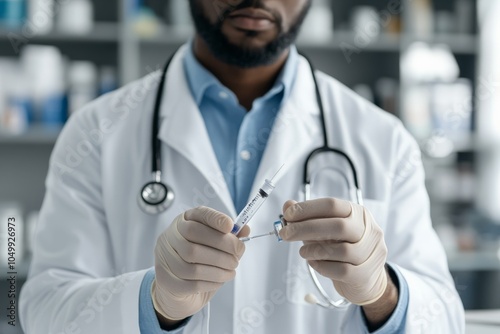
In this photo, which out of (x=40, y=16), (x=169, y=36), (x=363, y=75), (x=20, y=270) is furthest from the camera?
(x=363, y=75)

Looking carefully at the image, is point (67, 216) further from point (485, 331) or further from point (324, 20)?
point (324, 20)

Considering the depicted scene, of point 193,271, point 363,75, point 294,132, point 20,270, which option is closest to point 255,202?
point 193,271

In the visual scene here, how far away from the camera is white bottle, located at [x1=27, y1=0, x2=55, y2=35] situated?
2082 mm

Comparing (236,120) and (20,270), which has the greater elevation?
(236,120)

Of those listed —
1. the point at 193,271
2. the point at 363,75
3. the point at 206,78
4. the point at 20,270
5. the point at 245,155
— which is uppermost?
the point at 363,75

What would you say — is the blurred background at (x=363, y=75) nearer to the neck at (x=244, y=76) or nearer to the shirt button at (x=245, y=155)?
the neck at (x=244, y=76)

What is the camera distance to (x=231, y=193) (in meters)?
0.93

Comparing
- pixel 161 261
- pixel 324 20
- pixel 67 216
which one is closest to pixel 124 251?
pixel 67 216

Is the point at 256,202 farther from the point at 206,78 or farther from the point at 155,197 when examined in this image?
the point at 206,78

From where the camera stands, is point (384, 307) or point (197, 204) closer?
point (384, 307)

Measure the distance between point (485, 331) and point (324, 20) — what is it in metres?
1.76

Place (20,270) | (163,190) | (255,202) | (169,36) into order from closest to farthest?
1. (255,202)
2. (163,190)
3. (20,270)
4. (169,36)

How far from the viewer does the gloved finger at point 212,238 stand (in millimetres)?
665

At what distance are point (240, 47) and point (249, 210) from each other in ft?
1.19
